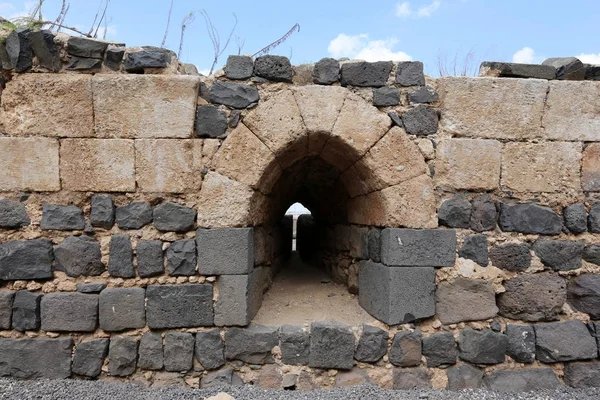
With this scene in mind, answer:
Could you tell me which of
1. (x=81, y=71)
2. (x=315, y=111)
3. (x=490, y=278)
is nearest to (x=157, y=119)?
(x=81, y=71)

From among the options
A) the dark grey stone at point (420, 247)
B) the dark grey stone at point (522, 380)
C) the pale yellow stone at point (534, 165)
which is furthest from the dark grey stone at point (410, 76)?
the dark grey stone at point (522, 380)

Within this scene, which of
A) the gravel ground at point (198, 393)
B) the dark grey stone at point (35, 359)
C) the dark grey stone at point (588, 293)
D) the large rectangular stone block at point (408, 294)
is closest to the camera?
the gravel ground at point (198, 393)

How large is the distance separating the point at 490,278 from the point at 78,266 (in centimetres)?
323

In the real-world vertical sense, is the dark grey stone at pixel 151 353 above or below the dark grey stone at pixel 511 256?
below

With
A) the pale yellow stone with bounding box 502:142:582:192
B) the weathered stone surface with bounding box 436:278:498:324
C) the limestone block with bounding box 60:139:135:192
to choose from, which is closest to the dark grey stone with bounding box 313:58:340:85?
the pale yellow stone with bounding box 502:142:582:192

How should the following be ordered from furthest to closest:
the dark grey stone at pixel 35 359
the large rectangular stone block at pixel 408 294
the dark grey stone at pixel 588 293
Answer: the dark grey stone at pixel 588 293 → the large rectangular stone block at pixel 408 294 → the dark grey stone at pixel 35 359

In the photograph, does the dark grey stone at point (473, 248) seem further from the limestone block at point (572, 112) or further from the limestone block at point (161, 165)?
the limestone block at point (161, 165)

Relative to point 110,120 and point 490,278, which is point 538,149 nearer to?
point 490,278

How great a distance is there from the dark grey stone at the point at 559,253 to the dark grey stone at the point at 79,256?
3.48 metres

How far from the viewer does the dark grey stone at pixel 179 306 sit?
292 cm

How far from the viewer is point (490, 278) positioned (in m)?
3.08

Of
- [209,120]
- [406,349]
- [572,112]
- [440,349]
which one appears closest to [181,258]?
[209,120]

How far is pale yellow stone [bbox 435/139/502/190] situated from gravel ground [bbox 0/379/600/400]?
5.26ft

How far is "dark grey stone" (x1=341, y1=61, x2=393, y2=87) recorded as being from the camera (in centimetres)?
304
